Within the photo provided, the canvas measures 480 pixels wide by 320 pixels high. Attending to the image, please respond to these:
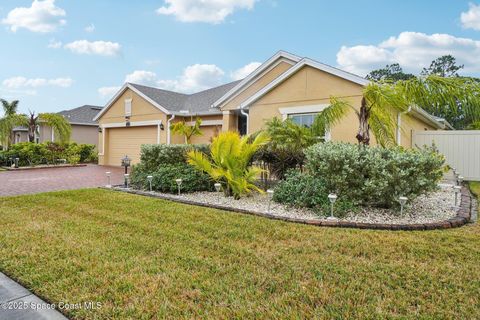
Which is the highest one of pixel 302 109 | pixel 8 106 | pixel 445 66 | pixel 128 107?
pixel 445 66

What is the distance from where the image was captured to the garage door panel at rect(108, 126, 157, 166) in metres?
19.1

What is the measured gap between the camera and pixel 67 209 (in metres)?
7.03

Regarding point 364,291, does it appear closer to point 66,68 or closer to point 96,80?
point 66,68

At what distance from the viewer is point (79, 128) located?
29250 mm

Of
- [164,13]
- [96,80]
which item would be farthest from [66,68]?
[164,13]

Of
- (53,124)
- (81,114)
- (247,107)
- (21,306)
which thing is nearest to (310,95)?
(247,107)

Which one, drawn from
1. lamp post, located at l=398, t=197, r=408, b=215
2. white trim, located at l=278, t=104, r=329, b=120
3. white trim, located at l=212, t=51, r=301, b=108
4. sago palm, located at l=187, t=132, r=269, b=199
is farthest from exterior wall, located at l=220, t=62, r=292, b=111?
lamp post, located at l=398, t=197, r=408, b=215

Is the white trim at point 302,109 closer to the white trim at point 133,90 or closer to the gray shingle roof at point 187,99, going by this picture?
the gray shingle roof at point 187,99

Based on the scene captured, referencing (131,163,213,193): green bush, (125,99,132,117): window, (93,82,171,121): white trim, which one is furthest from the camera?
(125,99,132,117): window

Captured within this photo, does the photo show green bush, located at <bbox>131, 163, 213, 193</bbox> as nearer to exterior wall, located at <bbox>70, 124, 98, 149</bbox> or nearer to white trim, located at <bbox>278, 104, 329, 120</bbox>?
white trim, located at <bbox>278, 104, 329, 120</bbox>

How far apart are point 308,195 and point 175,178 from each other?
14.3 ft

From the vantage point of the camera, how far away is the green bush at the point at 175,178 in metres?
9.27

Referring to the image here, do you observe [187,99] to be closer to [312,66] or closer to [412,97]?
[312,66]

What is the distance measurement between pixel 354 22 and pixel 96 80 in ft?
51.5
